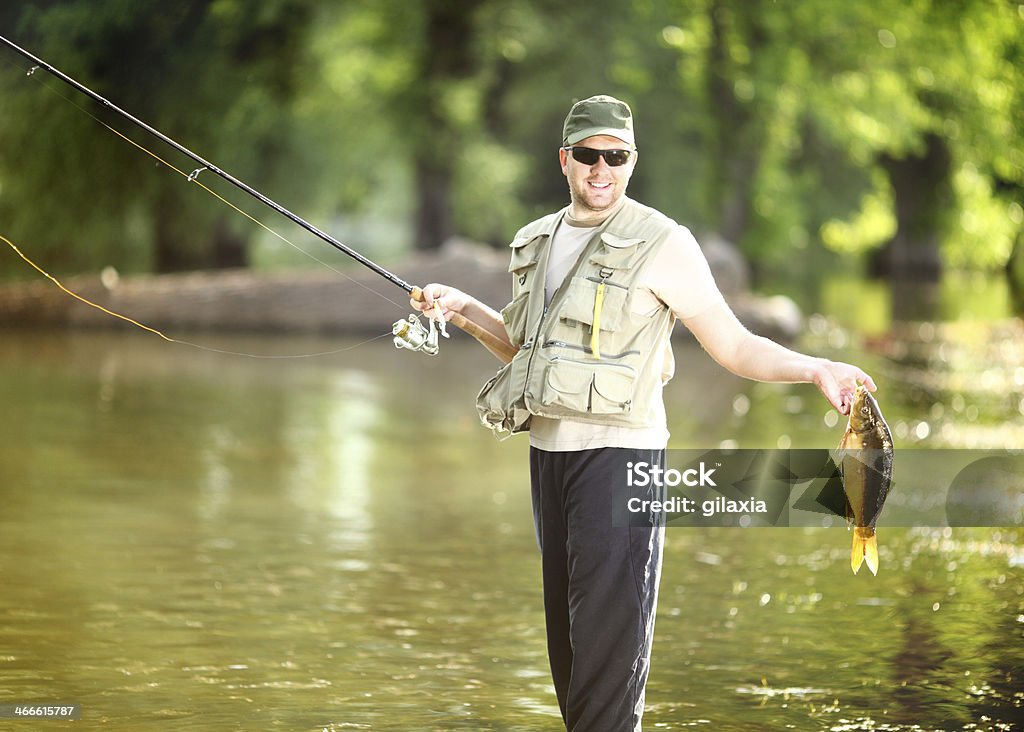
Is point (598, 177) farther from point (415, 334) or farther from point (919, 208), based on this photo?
point (919, 208)

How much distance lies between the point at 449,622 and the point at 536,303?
278 cm

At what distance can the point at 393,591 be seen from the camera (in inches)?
312

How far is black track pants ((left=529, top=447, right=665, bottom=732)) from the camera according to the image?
4656 millimetres

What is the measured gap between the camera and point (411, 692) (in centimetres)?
621

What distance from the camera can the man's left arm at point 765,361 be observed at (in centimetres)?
462

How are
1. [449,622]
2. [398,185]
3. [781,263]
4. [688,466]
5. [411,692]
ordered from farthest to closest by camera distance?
1. [781,263]
2. [398,185]
3. [449,622]
4. [411,692]
5. [688,466]

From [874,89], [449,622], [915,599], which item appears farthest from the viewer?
[874,89]

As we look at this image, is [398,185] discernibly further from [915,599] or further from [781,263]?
[915,599]

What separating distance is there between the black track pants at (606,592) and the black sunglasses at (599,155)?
76 centimetres

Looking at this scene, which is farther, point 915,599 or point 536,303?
point 915,599

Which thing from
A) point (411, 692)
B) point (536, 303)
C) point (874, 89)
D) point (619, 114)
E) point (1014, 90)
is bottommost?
point (411, 692)

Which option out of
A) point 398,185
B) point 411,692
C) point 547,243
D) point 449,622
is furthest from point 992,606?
point 398,185

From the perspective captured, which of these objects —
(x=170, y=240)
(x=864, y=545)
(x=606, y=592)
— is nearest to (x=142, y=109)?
(x=170, y=240)

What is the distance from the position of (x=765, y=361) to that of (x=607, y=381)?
45 centimetres
